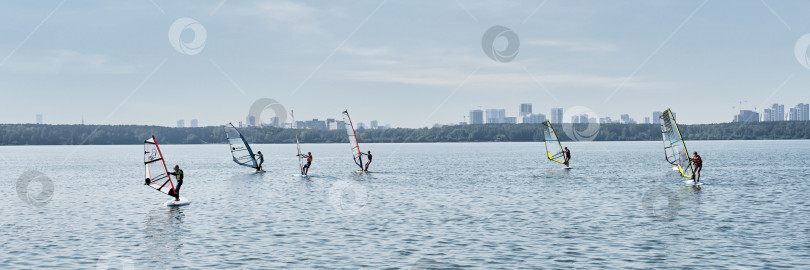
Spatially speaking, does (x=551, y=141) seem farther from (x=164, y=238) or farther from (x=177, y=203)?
(x=164, y=238)

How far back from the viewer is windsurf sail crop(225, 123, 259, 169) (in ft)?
240

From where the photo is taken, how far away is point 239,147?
7612 cm

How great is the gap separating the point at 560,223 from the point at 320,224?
9.64 m

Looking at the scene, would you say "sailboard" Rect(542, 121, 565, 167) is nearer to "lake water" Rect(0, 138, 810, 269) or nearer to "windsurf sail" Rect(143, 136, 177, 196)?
"lake water" Rect(0, 138, 810, 269)

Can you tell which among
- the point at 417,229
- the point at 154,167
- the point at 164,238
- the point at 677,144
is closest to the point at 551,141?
the point at 677,144

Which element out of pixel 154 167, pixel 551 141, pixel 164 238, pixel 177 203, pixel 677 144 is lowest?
pixel 164 238

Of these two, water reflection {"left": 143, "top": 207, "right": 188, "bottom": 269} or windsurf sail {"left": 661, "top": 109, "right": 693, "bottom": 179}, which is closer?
water reflection {"left": 143, "top": 207, "right": 188, "bottom": 269}

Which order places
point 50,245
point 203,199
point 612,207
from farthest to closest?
point 203,199, point 612,207, point 50,245

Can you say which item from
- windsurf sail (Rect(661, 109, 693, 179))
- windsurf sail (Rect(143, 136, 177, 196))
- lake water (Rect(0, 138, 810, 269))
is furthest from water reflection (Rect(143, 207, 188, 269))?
windsurf sail (Rect(661, 109, 693, 179))

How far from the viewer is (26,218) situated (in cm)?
3372

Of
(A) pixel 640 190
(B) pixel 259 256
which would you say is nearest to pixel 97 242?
(B) pixel 259 256

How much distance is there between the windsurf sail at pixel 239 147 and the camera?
73125mm

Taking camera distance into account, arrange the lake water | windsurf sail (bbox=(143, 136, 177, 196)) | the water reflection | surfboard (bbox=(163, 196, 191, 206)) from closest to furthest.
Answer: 1. the lake water
2. the water reflection
3. windsurf sail (bbox=(143, 136, 177, 196))
4. surfboard (bbox=(163, 196, 191, 206))

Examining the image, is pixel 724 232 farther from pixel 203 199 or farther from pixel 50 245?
pixel 203 199
